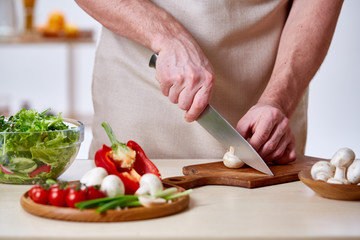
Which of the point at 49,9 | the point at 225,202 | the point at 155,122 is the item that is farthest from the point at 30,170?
the point at 49,9

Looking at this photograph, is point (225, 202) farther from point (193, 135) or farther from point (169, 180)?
point (193, 135)

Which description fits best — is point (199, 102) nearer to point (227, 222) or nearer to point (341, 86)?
point (227, 222)

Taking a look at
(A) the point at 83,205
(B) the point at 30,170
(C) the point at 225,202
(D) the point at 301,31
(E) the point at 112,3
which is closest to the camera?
(A) the point at 83,205

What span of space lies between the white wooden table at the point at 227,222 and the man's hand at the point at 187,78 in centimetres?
28

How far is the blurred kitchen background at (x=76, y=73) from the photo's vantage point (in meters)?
4.27

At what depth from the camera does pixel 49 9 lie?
5.01 meters

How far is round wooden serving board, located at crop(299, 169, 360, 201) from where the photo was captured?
3.27 ft

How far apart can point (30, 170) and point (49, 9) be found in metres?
4.14

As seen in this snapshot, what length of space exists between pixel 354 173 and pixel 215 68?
655mm

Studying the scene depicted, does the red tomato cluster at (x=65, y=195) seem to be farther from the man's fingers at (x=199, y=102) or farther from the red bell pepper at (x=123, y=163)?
the man's fingers at (x=199, y=102)

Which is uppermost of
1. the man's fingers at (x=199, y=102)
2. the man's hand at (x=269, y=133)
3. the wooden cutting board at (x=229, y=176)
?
the man's fingers at (x=199, y=102)

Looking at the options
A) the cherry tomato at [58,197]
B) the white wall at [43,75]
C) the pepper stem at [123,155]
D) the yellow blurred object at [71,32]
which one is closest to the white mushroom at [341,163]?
the pepper stem at [123,155]

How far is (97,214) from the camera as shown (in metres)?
0.86

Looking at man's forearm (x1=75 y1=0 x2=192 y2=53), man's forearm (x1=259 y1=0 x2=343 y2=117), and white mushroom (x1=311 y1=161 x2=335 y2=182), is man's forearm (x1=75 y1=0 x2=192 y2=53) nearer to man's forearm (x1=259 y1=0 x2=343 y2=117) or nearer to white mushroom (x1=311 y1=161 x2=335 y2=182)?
man's forearm (x1=259 y1=0 x2=343 y2=117)
